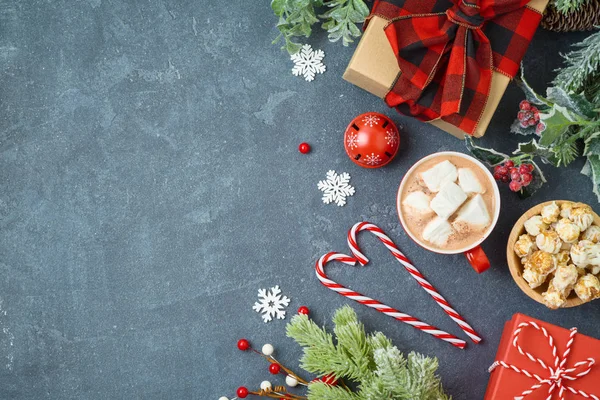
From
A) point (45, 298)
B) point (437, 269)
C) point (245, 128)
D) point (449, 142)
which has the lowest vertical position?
point (45, 298)

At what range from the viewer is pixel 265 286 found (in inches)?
68.4

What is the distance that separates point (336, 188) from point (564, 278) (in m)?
0.63

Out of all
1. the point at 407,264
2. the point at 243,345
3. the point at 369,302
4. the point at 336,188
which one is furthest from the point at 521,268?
the point at 243,345

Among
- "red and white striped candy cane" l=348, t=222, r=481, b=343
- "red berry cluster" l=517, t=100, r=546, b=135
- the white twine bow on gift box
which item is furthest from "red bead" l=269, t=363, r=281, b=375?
"red berry cluster" l=517, t=100, r=546, b=135

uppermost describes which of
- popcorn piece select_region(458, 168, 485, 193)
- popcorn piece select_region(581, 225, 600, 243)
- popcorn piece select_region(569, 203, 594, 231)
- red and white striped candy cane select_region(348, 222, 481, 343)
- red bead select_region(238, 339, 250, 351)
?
popcorn piece select_region(569, 203, 594, 231)

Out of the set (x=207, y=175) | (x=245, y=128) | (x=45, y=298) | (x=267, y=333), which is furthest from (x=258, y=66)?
(x=45, y=298)

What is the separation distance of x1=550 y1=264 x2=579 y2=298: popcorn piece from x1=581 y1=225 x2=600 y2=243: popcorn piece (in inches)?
3.0

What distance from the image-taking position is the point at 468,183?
5.13 ft

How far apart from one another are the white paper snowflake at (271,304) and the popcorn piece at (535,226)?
26.4 inches

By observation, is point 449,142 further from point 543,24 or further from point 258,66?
point 258,66

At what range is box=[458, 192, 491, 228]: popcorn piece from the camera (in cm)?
154

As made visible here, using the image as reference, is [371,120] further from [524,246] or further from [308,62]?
[524,246]

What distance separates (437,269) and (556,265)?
33cm

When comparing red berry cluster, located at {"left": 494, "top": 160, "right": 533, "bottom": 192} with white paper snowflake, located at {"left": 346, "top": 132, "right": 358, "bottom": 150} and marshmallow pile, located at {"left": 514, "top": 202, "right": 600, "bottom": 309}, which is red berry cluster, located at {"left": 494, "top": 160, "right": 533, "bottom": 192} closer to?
marshmallow pile, located at {"left": 514, "top": 202, "right": 600, "bottom": 309}
